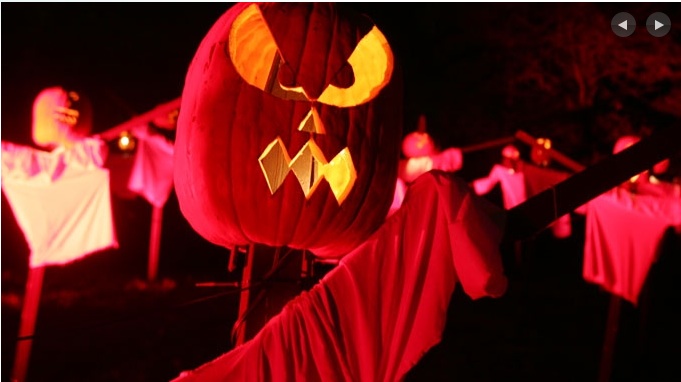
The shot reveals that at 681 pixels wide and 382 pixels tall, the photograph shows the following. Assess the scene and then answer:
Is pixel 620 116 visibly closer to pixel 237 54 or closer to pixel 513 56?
pixel 513 56

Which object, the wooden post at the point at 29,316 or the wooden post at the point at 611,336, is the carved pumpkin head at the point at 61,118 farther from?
the wooden post at the point at 611,336

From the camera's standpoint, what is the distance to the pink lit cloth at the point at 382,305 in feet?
6.61

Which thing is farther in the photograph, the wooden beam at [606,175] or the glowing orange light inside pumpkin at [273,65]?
the glowing orange light inside pumpkin at [273,65]

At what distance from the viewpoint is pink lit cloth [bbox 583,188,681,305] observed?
17.6 feet

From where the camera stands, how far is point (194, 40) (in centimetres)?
1207

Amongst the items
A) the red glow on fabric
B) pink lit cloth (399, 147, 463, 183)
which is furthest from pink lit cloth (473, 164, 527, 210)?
pink lit cloth (399, 147, 463, 183)

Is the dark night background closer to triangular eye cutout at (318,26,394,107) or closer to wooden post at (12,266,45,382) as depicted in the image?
wooden post at (12,266,45,382)

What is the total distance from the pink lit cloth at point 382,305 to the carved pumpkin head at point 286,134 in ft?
1.00

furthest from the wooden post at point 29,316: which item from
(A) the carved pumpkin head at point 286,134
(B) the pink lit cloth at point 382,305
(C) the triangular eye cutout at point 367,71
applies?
(C) the triangular eye cutout at point 367,71

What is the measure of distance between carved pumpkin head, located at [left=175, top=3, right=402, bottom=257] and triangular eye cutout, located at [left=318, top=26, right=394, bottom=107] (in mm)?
12

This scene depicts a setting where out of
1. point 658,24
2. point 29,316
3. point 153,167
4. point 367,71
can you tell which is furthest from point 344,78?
point 658,24

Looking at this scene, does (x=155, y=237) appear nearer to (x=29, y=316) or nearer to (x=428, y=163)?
(x=428, y=163)

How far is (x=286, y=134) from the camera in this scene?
2.34 m

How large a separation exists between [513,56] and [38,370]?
31.4 ft
